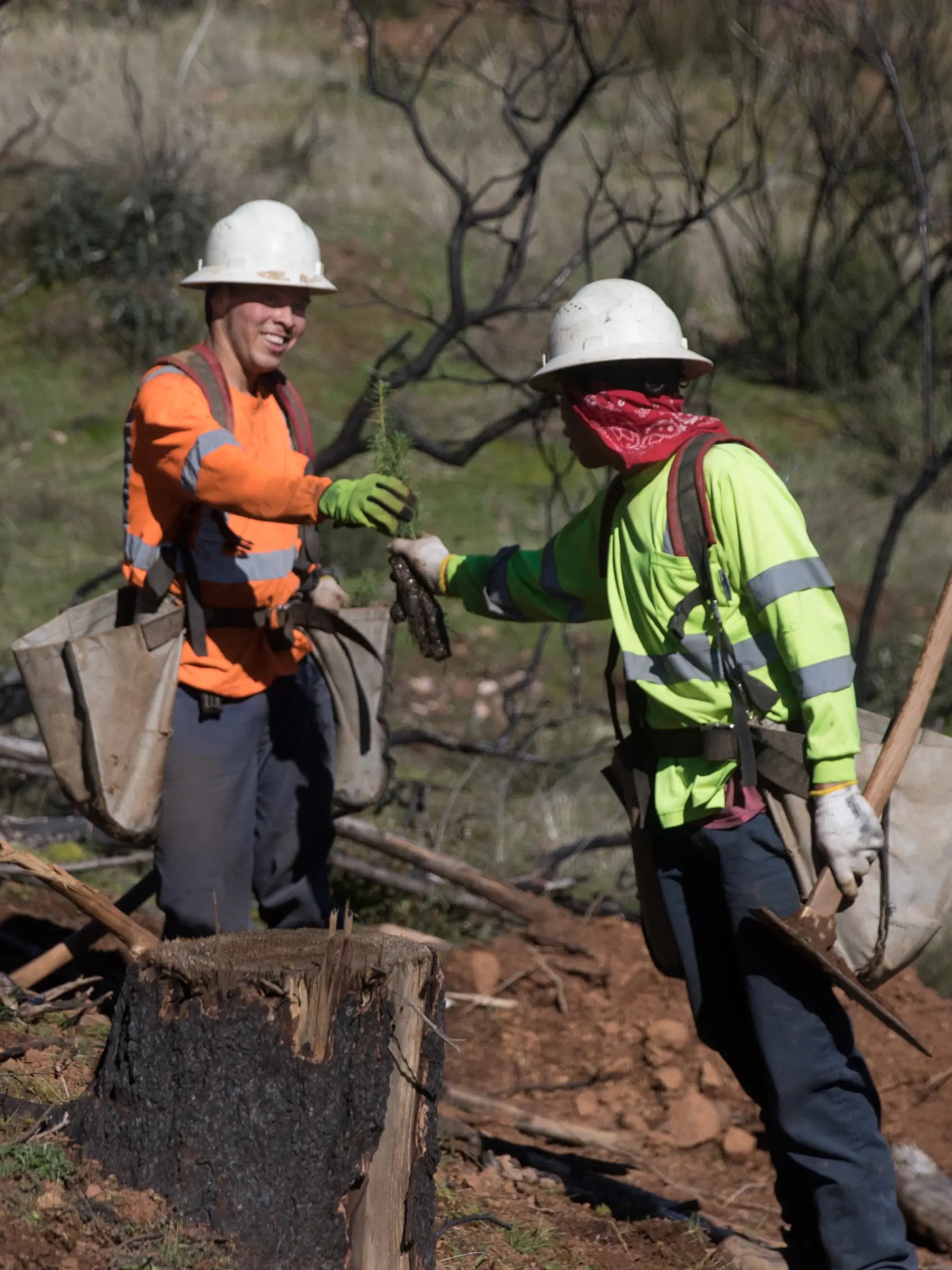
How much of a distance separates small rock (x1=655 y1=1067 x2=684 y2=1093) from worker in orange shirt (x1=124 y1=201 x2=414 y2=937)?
1.74 metres

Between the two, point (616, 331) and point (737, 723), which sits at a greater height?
point (616, 331)

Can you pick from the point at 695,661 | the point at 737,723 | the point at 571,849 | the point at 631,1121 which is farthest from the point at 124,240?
the point at 737,723

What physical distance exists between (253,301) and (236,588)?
0.78m

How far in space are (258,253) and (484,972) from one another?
9.49 ft

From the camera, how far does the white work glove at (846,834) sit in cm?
327

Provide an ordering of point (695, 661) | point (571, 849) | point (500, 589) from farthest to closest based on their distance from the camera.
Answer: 1. point (571, 849)
2. point (500, 589)
3. point (695, 661)

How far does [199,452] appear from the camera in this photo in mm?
3957

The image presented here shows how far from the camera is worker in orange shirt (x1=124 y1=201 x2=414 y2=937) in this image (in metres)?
4.11

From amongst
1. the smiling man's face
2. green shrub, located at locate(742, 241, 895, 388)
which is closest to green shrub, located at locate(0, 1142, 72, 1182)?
the smiling man's face

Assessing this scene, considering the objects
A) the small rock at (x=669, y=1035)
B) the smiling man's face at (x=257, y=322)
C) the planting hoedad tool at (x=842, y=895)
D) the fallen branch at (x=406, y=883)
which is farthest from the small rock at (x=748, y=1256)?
the smiling man's face at (x=257, y=322)

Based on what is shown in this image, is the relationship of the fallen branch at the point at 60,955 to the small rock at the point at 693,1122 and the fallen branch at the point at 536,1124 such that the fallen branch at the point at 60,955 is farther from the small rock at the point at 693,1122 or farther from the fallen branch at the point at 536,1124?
the small rock at the point at 693,1122

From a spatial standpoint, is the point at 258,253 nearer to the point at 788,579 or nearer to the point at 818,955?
the point at 788,579

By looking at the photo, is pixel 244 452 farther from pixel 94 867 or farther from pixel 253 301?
pixel 94 867

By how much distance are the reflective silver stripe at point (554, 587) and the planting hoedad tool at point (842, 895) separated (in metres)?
0.85
